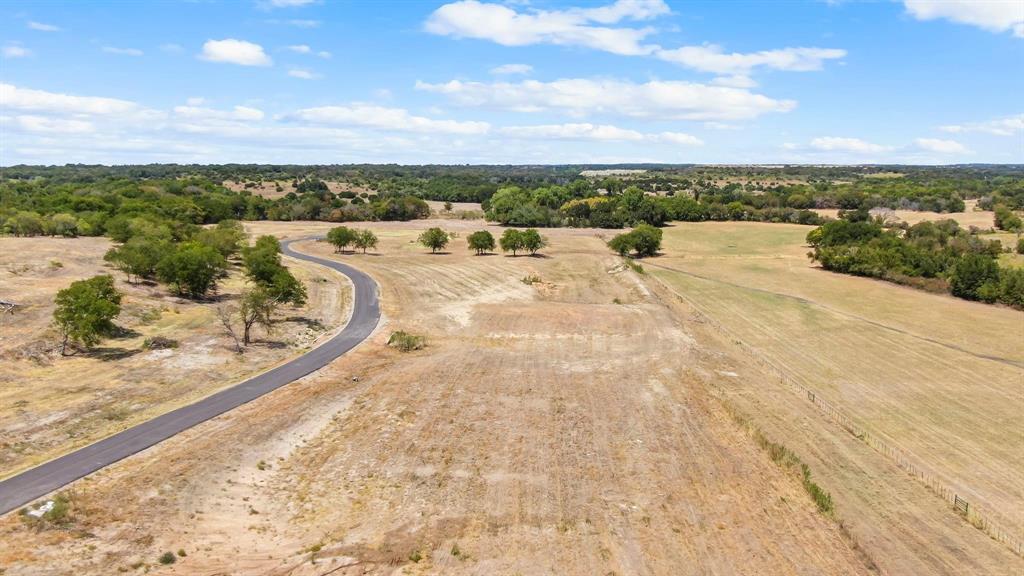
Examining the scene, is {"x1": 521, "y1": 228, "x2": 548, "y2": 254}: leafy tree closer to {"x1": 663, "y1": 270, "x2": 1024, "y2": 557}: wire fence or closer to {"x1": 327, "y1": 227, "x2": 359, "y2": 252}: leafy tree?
{"x1": 327, "y1": 227, "x2": 359, "y2": 252}: leafy tree

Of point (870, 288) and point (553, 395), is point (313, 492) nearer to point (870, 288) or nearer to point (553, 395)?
point (553, 395)

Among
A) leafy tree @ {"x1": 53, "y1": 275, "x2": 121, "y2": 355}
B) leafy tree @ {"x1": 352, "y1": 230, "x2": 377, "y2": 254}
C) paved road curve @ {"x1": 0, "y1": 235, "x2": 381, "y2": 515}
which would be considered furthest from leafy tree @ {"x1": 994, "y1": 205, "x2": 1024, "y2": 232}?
leafy tree @ {"x1": 53, "y1": 275, "x2": 121, "y2": 355}

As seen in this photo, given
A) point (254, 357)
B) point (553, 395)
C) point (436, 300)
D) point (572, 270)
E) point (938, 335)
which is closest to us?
point (553, 395)

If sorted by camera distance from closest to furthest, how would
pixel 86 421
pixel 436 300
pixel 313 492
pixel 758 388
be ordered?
pixel 313 492 < pixel 86 421 < pixel 758 388 < pixel 436 300

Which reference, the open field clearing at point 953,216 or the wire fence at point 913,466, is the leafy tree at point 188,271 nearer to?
the wire fence at point 913,466

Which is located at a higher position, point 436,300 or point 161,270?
point 161,270

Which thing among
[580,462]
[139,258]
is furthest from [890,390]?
[139,258]

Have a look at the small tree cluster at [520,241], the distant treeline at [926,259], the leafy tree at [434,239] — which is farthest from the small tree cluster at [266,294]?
the distant treeline at [926,259]

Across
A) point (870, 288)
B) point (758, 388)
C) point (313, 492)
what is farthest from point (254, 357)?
point (870, 288)
